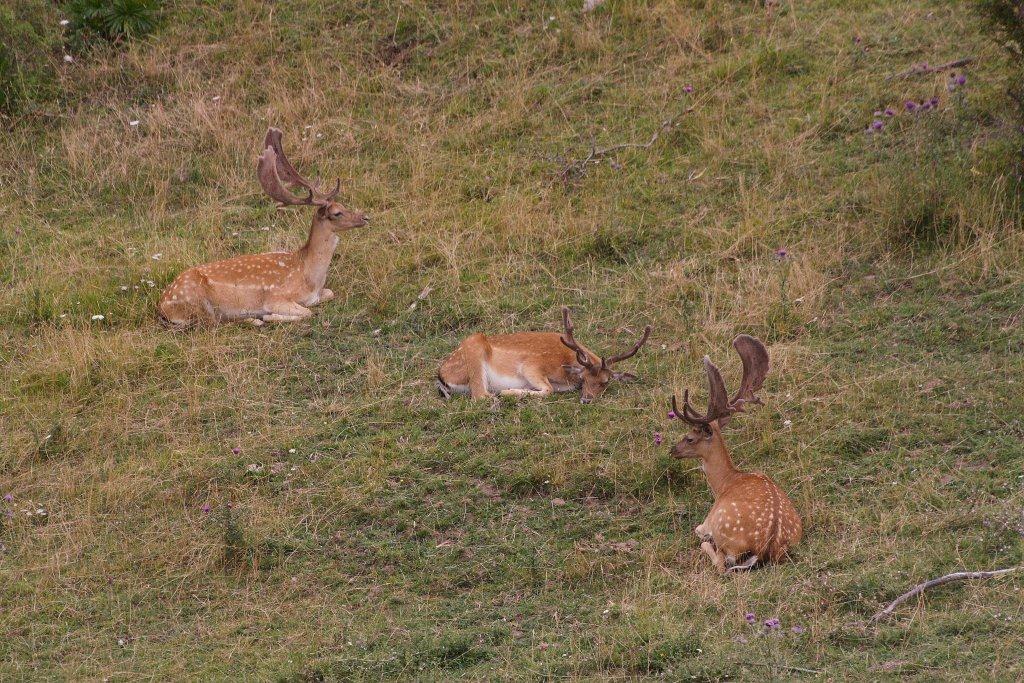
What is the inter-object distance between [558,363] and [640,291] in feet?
4.34

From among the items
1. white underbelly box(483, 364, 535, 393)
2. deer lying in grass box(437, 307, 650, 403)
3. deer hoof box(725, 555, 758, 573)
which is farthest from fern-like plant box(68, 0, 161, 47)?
deer hoof box(725, 555, 758, 573)

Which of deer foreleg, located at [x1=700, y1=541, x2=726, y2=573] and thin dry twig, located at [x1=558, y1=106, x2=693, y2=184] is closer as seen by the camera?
deer foreleg, located at [x1=700, y1=541, x2=726, y2=573]

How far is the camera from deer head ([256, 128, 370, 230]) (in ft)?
39.7

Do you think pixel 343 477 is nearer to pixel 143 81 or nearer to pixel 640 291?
pixel 640 291

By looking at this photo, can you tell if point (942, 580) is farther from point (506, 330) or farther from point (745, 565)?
point (506, 330)

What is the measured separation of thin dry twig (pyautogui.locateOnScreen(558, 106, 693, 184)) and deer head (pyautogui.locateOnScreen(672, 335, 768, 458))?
14.3ft

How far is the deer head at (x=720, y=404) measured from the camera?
29.3 feet

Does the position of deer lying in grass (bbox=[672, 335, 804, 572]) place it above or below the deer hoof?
above

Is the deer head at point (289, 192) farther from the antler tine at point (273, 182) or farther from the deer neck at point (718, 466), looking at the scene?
the deer neck at point (718, 466)

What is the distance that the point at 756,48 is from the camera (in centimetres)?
1414

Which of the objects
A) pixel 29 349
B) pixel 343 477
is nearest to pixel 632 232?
pixel 343 477

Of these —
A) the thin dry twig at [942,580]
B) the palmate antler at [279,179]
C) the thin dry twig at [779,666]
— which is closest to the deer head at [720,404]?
the thin dry twig at [942,580]

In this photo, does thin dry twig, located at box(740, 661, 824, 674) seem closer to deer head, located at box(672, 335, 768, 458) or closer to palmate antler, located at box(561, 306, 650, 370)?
deer head, located at box(672, 335, 768, 458)

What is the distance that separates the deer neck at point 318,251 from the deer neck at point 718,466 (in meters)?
4.32
